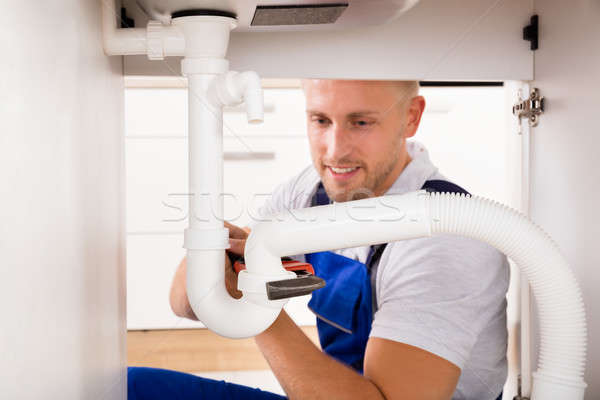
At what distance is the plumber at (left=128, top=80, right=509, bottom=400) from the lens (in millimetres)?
807

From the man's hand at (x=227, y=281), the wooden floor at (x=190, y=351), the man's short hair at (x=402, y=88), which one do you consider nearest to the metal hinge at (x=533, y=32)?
the man's short hair at (x=402, y=88)

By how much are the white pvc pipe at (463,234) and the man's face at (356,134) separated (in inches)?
17.8

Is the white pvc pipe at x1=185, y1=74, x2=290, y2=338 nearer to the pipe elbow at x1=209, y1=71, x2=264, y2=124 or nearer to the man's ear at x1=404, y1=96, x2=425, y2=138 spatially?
the pipe elbow at x1=209, y1=71, x2=264, y2=124

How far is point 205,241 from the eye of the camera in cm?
60

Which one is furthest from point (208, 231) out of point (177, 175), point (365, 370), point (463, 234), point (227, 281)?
point (177, 175)

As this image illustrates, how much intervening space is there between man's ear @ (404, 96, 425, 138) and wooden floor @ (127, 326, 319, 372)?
1.74 feet

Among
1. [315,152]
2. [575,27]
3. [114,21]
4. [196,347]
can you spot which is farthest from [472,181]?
[114,21]

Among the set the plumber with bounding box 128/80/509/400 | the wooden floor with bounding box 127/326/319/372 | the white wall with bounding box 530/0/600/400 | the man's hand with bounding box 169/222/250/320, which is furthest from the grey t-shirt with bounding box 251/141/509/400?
the wooden floor with bounding box 127/326/319/372

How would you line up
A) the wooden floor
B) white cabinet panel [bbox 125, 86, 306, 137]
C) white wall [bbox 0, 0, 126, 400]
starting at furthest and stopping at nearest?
white cabinet panel [bbox 125, 86, 306, 137] → the wooden floor → white wall [bbox 0, 0, 126, 400]

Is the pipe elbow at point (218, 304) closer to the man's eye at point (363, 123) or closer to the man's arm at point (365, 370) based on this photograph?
the man's arm at point (365, 370)

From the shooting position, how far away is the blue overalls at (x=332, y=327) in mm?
937

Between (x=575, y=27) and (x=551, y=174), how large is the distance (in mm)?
208

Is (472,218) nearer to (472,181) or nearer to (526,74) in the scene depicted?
(526,74)

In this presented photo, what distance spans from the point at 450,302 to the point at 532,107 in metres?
0.31
